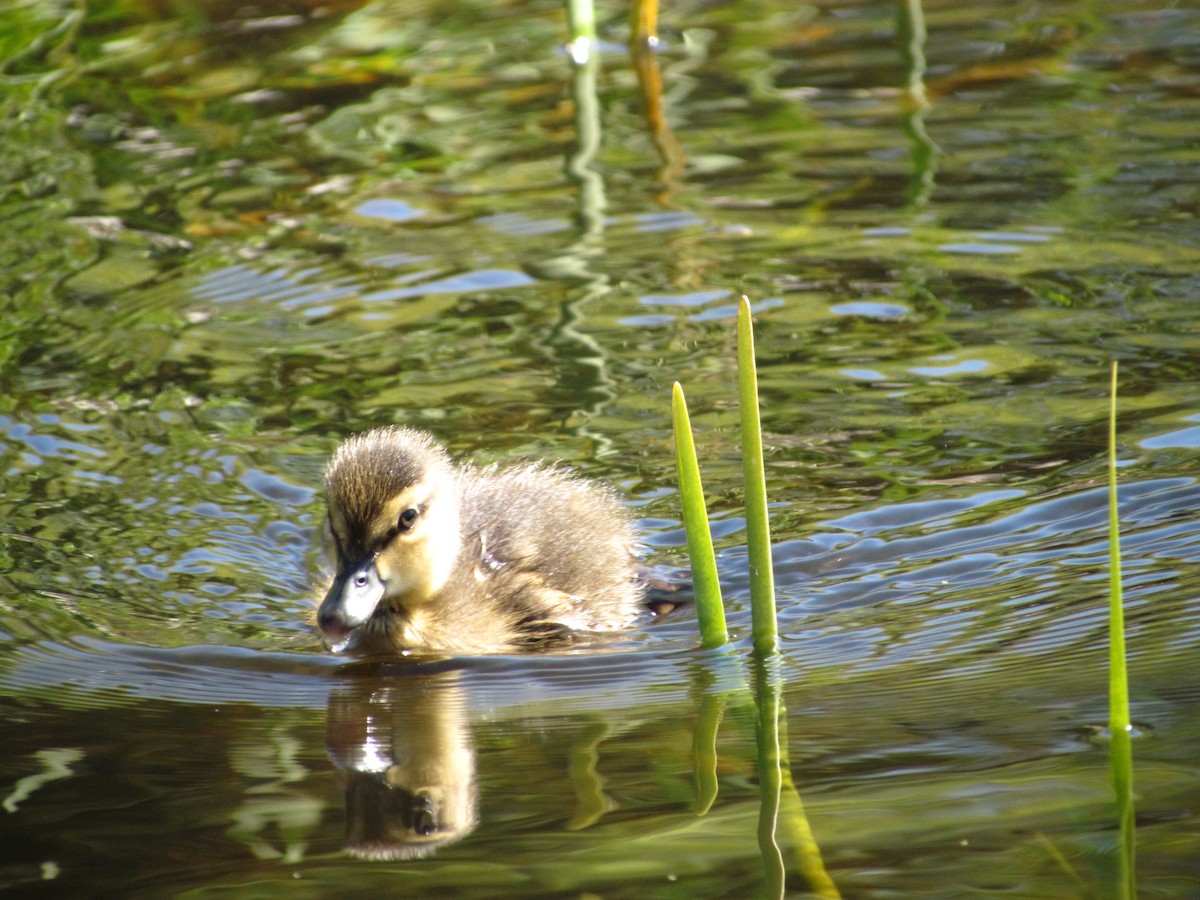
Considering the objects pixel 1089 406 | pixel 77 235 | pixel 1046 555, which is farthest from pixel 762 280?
pixel 77 235

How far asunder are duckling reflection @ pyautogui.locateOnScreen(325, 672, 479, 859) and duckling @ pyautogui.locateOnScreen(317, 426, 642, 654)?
0.80 feet

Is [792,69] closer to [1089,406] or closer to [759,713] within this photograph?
[1089,406]

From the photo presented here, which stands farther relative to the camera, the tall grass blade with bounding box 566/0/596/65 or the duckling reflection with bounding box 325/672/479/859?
the tall grass blade with bounding box 566/0/596/65

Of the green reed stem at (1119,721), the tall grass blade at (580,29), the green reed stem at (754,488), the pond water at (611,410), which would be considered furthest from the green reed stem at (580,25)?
the green reed stem at (1119,721)

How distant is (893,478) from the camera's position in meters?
5.07

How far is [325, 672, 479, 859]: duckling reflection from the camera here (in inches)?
123

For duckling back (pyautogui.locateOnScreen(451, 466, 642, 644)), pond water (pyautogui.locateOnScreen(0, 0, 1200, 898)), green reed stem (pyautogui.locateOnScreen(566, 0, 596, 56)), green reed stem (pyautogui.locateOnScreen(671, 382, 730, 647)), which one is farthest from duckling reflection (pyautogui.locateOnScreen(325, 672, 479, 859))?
green reed stem (pyautogui.locateOnScreen(566, 0, 596, 56))

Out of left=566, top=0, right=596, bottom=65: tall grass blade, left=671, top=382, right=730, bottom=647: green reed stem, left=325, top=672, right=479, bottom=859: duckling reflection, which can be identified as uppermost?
left=566, top=0, right=596, bottom=65: tall grass blade

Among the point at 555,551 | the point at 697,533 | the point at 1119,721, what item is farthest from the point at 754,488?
the point at 555,551

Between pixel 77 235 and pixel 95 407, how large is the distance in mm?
1657

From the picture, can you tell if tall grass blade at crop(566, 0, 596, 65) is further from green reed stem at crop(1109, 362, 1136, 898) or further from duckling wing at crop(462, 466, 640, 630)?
green reed stem at crop(1109, 362, 1136, 898)

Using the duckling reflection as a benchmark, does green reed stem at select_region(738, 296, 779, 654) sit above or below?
above

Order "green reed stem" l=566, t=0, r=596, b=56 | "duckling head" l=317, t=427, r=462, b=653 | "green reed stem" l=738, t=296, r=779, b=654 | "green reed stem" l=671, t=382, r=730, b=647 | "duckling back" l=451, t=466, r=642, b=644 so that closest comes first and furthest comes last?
"green reed stem" l=738, t=296, r=779, b=654, "green reed stem" l=671, t=382, r=730, b=647, "duckling head" l=317, t=427, r=462, b=653, "duckling back" l=451, t=466, r=642, b=644, "green reed stem" l=566, t=0, r=596, b=56

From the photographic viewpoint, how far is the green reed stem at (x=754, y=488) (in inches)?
131
